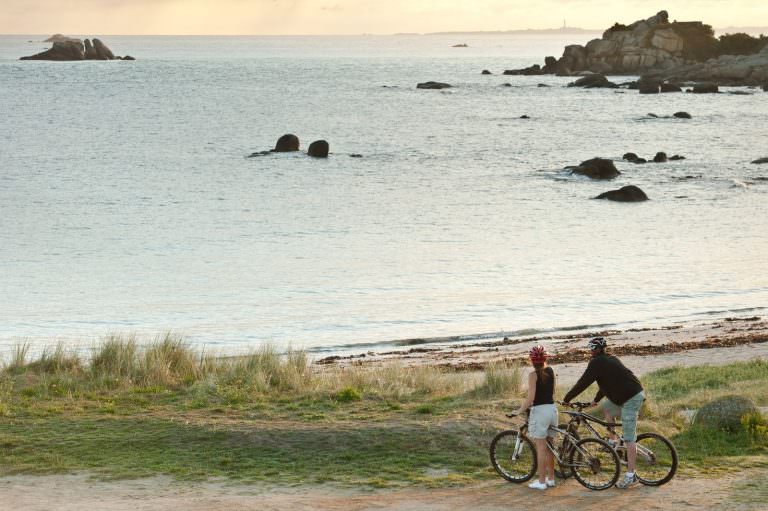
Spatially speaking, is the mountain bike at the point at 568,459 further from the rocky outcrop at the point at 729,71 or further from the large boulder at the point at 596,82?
the rocky outcrop at the point at 729,71

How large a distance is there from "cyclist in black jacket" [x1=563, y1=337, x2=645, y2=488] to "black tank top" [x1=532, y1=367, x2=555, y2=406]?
8.0 inches

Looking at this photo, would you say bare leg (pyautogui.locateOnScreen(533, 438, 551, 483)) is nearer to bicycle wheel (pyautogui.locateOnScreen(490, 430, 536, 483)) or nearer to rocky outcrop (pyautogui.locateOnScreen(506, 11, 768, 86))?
bicycle wheel (pyautogui.locateOnScreen(490, 430, 536, 483))

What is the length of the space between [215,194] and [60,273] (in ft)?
68.1

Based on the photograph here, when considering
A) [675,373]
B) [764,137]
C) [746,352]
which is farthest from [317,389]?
[764,137]

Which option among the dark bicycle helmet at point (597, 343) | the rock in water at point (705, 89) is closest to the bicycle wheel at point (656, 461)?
the dark bicycle helmet at point (597, 343)

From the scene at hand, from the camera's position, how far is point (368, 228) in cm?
4725

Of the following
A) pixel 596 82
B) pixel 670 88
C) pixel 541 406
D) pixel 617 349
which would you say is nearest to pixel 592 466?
pixel 541 406

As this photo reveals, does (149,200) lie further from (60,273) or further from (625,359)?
(625,359)

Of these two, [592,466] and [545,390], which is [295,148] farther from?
[545,390]

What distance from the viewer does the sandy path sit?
12461 mm

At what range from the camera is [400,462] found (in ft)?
47.1

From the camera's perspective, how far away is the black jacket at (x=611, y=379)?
39.9 feet

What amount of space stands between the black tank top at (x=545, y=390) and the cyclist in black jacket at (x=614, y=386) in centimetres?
20

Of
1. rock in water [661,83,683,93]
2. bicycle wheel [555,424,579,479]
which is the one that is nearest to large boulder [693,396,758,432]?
bicycle wheel [555,424,579,479]
